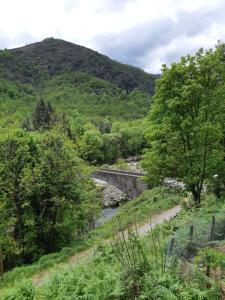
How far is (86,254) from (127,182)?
3952 centimetres

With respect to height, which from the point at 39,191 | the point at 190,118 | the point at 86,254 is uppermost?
the point at 190,118

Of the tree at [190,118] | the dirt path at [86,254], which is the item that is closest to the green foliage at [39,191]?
the dirt path at [86,254]

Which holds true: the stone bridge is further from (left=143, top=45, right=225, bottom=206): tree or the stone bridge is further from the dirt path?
(left=143, top=45, right=225, bottom=206): tree

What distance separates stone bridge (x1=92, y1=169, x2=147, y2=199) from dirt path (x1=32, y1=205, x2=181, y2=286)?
23558 mm

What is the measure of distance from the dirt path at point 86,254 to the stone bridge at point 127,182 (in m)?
23.6

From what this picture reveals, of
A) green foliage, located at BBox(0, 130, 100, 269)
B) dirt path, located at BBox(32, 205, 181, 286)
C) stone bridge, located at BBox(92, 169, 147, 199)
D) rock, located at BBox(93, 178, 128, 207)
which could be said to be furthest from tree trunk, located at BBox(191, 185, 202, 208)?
stone bridge, located at BBox(92, 169, 147, 199)

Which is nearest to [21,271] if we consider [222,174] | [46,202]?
[46,202]

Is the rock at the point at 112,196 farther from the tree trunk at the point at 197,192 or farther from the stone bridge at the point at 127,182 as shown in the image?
the tree trunk at the point at 197,192

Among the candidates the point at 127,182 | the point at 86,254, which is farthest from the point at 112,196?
the point at 86,254

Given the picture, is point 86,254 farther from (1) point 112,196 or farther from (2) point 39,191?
(1) point 112,196

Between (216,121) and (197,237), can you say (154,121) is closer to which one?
(216,121)

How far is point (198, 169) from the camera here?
2062cm

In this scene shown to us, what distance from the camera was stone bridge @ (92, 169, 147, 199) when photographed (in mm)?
54228

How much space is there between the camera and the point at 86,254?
59.7 feet
